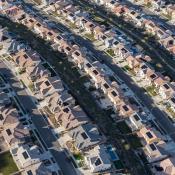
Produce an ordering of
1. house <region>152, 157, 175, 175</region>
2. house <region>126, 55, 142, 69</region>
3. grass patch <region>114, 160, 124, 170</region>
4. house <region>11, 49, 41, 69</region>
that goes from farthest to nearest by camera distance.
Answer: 1. house <region>126, 55, 142, 69</region>
2. house <region>11, 49, 41, 69</region>
3. grass patch <region>114, 160, 124, 170</region>
4. house <region>152, 157, 175, 175</region>

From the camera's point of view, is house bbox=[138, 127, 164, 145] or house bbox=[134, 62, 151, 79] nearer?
house bbox=[138, 127, 164, 145]

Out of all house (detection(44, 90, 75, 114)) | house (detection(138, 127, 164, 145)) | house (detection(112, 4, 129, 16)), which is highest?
house (detection(112, 4, 129, 16))

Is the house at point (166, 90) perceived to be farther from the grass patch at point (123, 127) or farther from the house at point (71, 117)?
the house at point (71, 117)

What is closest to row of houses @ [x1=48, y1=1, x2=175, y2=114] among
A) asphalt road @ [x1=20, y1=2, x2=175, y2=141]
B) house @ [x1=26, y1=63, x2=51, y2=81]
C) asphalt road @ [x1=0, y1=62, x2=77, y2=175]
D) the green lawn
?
asphalt road @ [x1=20, y1=2, x2=175, y2=141]

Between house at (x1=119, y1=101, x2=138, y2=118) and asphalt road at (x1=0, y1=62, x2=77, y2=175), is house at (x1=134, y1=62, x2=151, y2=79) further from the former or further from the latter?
asphalt road at (x1=0, y1=62, x2=77, y2=175)

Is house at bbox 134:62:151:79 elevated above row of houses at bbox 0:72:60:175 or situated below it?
above

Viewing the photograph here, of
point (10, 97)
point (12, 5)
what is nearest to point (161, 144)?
point (10, 97)
